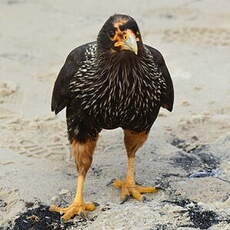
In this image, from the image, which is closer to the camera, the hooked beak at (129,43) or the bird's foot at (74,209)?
the hooked beak at (129,43)

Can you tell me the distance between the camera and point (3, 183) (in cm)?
497

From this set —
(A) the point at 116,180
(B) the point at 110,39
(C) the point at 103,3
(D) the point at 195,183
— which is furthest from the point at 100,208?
(C) the point at 103,3

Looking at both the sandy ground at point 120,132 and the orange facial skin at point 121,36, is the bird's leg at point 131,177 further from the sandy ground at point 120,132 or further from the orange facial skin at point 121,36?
the orange facial skin at point 121,36

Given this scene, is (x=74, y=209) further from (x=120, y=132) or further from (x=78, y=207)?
(x=120, y=132)

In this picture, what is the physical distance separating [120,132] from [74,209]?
1692 millimetres

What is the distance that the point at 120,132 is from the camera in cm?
610

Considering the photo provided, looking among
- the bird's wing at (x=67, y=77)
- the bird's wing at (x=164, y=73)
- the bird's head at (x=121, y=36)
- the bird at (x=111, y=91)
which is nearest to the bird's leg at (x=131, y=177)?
the bird at (x=111, y=91)

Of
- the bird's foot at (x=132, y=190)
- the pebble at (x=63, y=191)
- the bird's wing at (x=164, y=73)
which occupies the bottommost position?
the pebble at (x=63, y=191)

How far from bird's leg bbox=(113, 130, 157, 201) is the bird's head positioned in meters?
1.02

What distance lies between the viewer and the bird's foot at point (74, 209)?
14.9 feet

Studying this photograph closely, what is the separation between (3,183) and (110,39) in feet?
5.84

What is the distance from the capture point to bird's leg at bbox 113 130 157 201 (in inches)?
189

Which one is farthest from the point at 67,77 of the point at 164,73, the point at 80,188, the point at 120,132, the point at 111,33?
the point at 120,132

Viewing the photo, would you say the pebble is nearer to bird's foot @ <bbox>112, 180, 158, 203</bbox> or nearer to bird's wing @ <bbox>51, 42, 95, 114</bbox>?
bird's foot @ <bbox>112, 180, 158, 203</bbox>
